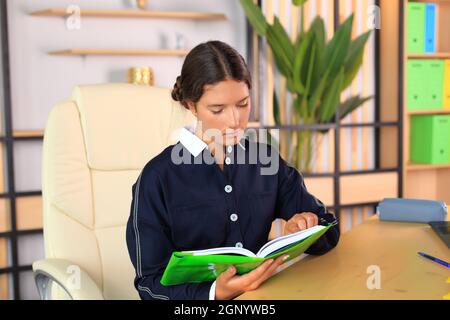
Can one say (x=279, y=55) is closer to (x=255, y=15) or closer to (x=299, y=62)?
(x=299, y=62)

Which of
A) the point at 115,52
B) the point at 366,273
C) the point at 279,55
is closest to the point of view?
the point at 366,273

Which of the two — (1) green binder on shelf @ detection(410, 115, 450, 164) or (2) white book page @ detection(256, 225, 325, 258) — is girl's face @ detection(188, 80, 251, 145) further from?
(1) green binder on shelf @ detection(410, 115, 450, 164)

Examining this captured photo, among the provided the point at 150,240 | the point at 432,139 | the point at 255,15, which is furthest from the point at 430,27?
the point at 150,240

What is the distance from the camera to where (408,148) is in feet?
13.4

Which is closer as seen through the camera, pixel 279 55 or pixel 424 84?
pixel 279 55

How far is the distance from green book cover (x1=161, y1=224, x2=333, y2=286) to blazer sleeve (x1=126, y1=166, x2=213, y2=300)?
1.8 inches

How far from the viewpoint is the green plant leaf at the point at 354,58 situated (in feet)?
12.1

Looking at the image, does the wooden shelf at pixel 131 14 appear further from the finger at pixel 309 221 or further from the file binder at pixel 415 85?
the finger at pixel 309 221

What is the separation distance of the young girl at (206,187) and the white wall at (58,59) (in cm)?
195

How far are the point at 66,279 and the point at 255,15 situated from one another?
89.2 inches

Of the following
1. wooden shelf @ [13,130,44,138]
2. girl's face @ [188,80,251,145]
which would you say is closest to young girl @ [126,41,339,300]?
girl's face @ [188,80,251,145]

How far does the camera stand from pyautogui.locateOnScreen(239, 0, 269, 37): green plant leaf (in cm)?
345

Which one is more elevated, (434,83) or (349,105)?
(434,83)

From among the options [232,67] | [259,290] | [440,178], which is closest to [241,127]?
[232,67]
